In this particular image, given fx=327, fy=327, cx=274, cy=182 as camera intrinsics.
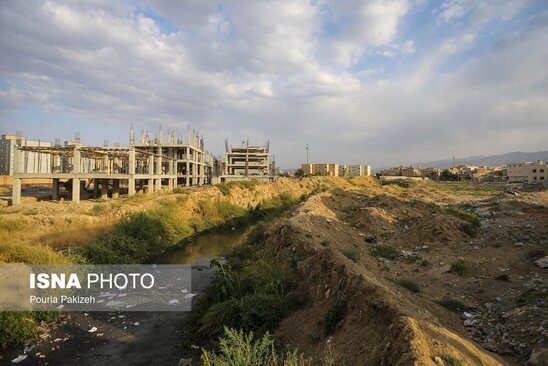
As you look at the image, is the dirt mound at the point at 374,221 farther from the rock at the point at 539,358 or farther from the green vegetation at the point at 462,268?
the rock at the point at 539,358

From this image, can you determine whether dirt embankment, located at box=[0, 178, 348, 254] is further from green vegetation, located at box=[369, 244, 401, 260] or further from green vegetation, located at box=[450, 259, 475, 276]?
green vegetation, located at box=[450, 259, 475, 276]

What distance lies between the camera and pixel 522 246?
14.1 m

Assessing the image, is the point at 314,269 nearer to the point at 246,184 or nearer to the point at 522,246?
the point at 522,246

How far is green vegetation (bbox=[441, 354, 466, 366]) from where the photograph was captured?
4.83 meters

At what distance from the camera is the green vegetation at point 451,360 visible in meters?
4.83

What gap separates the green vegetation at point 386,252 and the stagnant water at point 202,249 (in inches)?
305

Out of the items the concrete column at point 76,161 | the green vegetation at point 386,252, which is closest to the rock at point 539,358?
the green vegetation at point 386,252

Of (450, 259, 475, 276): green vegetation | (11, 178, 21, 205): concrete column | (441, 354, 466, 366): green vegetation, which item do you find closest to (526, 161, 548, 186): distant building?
(450, 259, 475, 276): green vegetation

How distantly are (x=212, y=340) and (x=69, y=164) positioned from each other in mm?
43563

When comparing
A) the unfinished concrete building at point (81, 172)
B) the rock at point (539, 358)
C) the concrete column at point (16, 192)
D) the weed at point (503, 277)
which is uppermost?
the unfinished concrete building at point (81, 172)

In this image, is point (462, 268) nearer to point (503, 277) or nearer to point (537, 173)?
point (503, 277)

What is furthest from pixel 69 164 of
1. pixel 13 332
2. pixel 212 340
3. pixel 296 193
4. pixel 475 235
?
pixel 475 235

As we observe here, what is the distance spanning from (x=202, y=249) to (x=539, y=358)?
18.3 meters

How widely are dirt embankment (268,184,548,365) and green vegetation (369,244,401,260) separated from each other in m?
0.07
